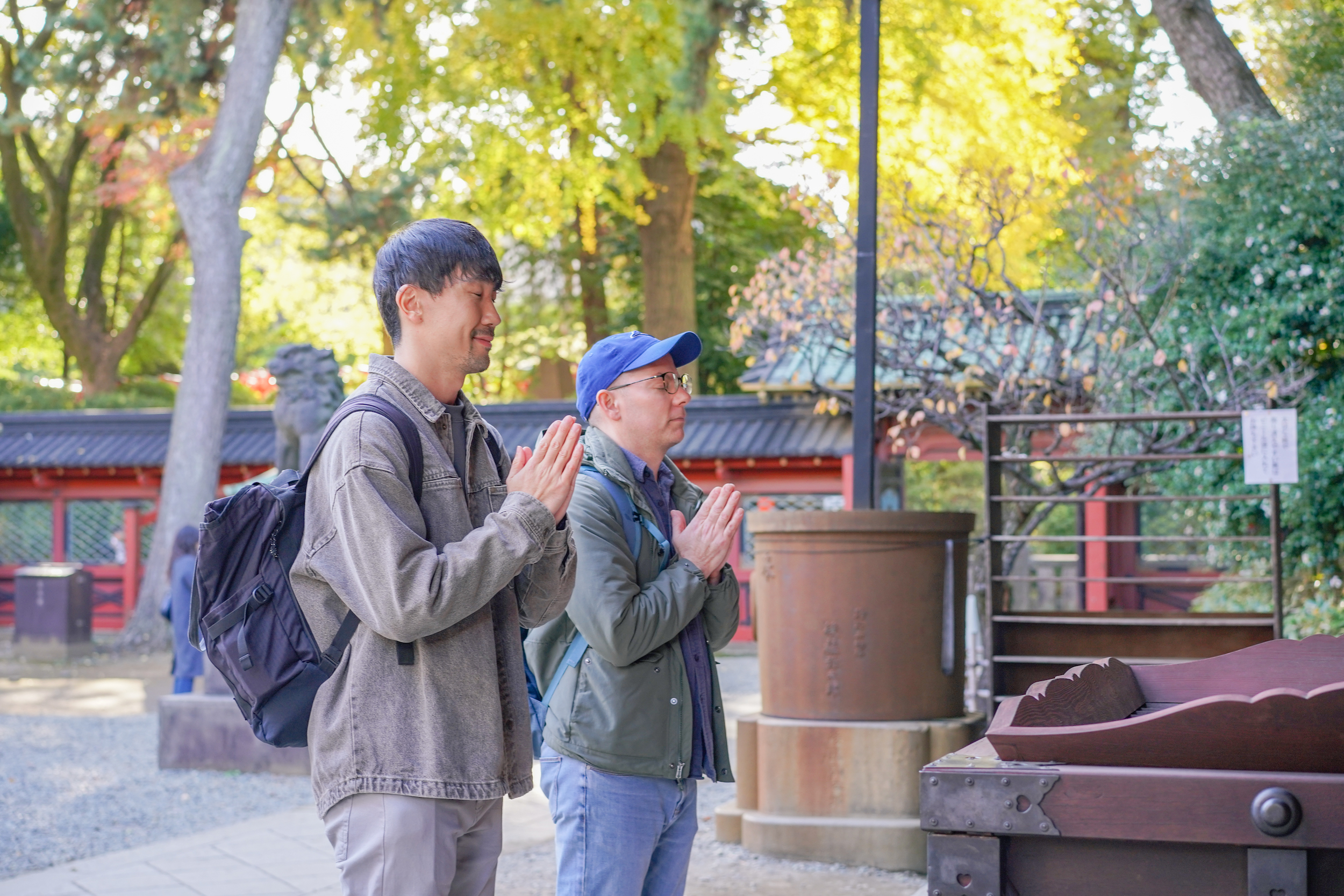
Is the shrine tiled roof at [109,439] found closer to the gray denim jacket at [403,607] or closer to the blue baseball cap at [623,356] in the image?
the blue baseball cap at [623,356]

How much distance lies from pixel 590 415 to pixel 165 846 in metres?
3.91

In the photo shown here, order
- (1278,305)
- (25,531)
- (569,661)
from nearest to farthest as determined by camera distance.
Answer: (569,661) → (1278,305) → (25,531)

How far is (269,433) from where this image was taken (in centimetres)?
1827

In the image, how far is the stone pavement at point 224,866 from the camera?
5.07 metres

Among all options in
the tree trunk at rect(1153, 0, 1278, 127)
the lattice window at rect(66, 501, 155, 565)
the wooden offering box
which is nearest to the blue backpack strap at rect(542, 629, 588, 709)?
the wooden offering box

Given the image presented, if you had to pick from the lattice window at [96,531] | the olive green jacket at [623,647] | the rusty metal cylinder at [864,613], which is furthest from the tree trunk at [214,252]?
the olive green jacket at [623,647]

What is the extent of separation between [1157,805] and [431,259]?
4.61 ft

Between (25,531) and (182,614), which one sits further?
(25,531)

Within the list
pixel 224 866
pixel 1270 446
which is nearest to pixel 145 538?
pixel 224 866

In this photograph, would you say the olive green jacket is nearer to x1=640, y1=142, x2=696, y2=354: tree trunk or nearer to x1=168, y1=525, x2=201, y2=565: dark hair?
x1=168, y1=525, x2=201, y2=565: dark hair

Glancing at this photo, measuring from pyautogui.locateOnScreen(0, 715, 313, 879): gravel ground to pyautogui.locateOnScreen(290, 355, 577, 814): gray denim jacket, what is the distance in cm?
442

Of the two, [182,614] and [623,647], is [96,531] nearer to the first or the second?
[182,614]

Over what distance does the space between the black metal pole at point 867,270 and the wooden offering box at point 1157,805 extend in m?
3.62

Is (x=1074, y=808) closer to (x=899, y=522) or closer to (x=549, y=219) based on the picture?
(x=899, y=522)
